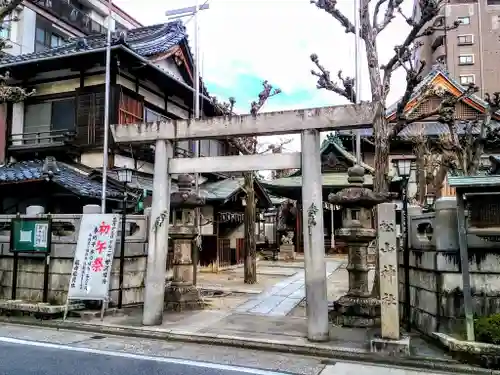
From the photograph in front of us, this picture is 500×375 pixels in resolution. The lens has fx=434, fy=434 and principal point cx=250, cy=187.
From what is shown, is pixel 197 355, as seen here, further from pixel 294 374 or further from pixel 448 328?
pixel 448 328

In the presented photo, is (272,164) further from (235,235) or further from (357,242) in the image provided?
(235,235)

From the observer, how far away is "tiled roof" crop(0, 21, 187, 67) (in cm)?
1664

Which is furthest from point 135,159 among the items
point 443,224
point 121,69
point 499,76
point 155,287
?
point 499,76

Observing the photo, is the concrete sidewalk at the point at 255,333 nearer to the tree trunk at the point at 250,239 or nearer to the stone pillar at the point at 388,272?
the stone pillar at the point at 388,272

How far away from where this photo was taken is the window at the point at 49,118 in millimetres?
17188

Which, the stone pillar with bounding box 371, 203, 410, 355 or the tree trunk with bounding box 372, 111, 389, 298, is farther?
the tree trunk with bounding box 372, 111, 389, 298

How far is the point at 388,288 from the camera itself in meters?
7.71

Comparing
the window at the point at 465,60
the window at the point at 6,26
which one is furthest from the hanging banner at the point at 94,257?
the window at the point at 465,60

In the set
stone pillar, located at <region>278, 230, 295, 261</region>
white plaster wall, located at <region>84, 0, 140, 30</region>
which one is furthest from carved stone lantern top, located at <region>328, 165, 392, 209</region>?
white plaster wall, located at <region>84, 0, 140, 30</region>

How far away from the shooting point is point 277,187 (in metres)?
26.0

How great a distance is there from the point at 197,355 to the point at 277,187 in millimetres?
18944

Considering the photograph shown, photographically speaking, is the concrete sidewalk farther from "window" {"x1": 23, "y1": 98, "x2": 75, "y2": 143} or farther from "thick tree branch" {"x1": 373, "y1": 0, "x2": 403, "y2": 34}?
"window" {"x1": 23, "y1": 98, "x2": 75, "y2": 143}

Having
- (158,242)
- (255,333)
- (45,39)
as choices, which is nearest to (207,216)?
(158,242)

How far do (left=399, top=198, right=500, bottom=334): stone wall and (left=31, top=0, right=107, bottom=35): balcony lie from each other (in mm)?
26542
